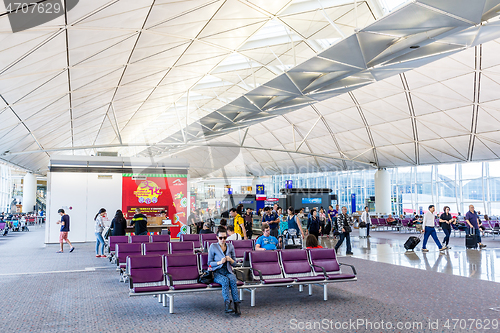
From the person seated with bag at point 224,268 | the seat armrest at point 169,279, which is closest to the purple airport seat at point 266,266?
the person seated with bag at point 224,268

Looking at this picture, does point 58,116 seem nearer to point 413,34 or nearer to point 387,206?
point 413,34

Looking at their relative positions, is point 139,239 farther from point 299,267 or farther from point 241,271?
point 299,267

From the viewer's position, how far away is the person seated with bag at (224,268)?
686 centimetres

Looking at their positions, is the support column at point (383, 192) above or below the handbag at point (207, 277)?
above

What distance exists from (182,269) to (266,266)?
69.2 inches

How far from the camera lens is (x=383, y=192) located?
120 feet

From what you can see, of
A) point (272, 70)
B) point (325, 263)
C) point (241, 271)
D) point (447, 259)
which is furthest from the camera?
point (272, 70)

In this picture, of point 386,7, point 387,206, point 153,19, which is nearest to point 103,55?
point 153,19

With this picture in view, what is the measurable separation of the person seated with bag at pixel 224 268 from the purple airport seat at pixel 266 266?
0.61m

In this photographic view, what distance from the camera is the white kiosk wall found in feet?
63.4

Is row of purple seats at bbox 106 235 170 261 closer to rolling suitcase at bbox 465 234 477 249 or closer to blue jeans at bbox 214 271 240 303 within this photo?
blue jeans at bbox 214 271 240 303

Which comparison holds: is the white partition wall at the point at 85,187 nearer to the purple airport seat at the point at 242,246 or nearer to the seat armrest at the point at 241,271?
the purple airport seat at the point at 242,246

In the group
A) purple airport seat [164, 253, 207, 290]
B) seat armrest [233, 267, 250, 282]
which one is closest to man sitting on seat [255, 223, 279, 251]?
seat armrest [233, 267, 250, 282]

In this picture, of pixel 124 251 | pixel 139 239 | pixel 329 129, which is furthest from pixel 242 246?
pixel 329 129
